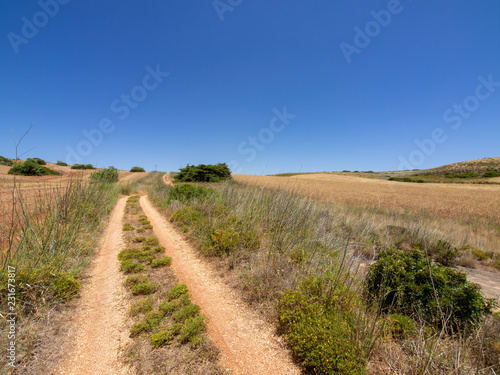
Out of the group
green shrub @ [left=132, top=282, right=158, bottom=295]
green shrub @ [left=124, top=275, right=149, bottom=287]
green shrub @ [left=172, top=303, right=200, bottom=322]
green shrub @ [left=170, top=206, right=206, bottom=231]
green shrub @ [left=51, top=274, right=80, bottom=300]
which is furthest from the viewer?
green shrub @ [left=170, top=206, right=206, bottom=231]

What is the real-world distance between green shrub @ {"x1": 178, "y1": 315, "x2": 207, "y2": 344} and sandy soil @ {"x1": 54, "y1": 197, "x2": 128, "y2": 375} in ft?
2.49

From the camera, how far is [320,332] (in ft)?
9.05

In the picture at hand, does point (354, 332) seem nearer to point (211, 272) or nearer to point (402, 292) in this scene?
point (402, 292)

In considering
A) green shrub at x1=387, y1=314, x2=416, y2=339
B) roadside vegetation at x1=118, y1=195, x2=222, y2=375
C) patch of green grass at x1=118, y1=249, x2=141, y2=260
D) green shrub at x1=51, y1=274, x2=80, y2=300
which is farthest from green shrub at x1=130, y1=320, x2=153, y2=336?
green shrub at x1=387, y1=314, x2=416, y2=339

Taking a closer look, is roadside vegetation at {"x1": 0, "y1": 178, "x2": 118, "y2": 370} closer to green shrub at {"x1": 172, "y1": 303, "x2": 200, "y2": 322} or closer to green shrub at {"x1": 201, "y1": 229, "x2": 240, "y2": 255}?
green shrub at {"x1": 172, "y1": 303, "x2": 200, "y2": 322}

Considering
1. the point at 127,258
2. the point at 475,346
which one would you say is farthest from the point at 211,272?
the point at 475,346

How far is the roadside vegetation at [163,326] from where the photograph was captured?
2627 millimetres

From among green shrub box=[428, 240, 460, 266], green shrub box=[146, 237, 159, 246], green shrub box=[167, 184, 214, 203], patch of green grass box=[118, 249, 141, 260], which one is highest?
green shrub box=[167, 184, 214, 203]

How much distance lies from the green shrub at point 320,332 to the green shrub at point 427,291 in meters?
0.69

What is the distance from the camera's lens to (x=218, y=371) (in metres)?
2.60

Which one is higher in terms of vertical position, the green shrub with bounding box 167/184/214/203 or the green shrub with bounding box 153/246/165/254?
the green shrub with bounding box 167/184/214/203

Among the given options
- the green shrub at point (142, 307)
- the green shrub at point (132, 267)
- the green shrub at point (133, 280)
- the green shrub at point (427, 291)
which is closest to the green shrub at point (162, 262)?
the green shrub at point (132, 267)

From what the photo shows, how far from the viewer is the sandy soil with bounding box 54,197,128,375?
2584mm

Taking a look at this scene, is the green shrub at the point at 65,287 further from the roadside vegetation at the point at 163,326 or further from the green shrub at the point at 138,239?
the green shrub at the point at 138,239
